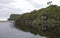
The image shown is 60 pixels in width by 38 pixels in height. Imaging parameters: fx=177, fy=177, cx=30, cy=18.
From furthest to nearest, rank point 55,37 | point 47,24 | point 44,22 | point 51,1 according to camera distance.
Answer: point 51,1 < point 44,22 < point 47,24 < point 55,37

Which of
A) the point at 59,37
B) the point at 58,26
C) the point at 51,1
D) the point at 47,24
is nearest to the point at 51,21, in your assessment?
the point at 47,24

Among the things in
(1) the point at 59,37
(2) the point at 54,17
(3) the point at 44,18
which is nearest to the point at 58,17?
(2) the point at 54,17

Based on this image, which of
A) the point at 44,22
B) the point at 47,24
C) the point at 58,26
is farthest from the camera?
the point at 44,22

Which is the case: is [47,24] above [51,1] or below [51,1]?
below

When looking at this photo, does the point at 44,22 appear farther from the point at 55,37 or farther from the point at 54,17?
the point at 55,37

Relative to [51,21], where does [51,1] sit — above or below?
above

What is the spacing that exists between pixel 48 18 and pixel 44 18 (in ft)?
13.8

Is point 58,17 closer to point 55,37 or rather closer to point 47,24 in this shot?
point 47,24

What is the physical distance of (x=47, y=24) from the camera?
3912 inches

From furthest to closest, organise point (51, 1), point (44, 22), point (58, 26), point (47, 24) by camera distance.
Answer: point (51, 1)
point (44, 22)
point (47, 24)
point (58, 26)

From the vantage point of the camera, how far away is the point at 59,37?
61656 millimetres

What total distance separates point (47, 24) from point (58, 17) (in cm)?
930

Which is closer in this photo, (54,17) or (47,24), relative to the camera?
(47,24)

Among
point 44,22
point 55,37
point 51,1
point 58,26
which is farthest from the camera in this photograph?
point 51,1
